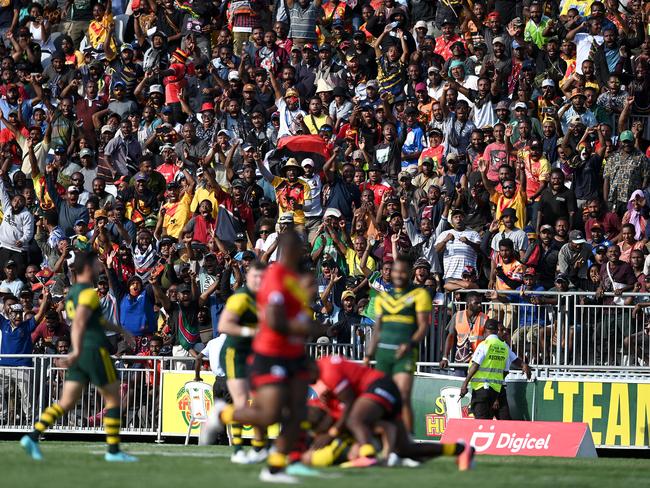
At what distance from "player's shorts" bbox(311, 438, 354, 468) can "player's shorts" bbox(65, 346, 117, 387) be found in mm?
2348

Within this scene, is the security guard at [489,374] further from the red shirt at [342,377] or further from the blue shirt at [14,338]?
the blue shirt at [14,338]

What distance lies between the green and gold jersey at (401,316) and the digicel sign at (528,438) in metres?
4.98

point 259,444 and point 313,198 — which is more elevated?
point 313,198

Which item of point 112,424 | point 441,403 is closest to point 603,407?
point 441,403

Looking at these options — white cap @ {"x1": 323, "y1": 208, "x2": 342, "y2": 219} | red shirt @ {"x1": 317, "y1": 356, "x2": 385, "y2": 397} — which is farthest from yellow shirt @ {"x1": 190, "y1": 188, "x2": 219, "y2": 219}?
red shirt @ {"x1": 317, "y1": 356, "x2": 385, "y2": 397}

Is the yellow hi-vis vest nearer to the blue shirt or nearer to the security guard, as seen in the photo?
the security guard

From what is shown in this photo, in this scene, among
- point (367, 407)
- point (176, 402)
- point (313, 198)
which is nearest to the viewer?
point (367, 407)

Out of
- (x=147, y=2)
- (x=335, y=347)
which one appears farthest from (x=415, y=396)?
(x=147, y=2)

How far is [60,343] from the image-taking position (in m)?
22.8

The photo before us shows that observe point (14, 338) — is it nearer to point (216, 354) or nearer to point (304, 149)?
point (216, 354)

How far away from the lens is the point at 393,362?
49.0 ft

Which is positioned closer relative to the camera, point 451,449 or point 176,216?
point 451,449

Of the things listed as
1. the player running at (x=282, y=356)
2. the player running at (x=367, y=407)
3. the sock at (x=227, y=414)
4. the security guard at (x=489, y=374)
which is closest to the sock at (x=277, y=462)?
the player running at (x=282, y=356)

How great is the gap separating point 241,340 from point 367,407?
210 centimetres
